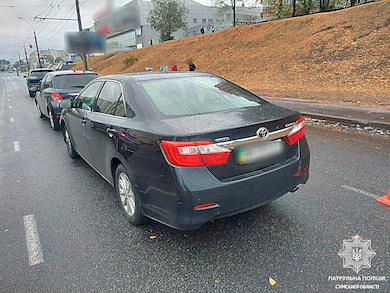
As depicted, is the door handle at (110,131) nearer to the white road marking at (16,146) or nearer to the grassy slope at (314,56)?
the white road marking at (16,146)

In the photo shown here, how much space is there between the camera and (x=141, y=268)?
8.71ft

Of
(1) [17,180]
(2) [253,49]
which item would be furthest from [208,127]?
(2) [253,49]

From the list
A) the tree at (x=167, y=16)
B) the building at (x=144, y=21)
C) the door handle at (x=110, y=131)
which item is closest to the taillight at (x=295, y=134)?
the door handle at (x=110, y=131)

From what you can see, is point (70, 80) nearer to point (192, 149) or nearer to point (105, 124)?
point (105, 124)

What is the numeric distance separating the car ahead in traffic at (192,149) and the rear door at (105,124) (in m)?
0.02

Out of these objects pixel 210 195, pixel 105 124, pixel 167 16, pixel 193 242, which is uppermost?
pixel 167 16

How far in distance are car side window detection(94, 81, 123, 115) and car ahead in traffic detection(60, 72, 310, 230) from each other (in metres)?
0.02

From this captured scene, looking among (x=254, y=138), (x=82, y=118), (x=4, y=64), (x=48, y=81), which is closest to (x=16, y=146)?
(x=48, y=81)

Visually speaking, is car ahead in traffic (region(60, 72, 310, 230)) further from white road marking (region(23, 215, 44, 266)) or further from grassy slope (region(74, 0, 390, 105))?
grassy slope (region(74, 0, 390, 105))

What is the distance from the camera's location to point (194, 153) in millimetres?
2434

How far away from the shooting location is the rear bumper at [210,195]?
247 centimetres

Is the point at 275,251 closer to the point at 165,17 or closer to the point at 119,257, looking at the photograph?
the point at 119,257

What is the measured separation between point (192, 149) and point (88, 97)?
107 inches

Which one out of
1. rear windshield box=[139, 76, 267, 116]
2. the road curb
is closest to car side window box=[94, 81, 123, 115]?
rear windshield box=[139, 76, 267, 116]
